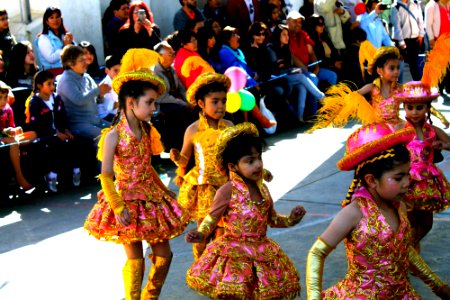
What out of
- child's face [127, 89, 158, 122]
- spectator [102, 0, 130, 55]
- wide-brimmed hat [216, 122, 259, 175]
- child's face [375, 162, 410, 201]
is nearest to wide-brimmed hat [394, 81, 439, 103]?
wide-brimmed hat [216, 122, 259, 175]

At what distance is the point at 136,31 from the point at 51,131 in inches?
125

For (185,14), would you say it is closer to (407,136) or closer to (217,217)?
(217,217)

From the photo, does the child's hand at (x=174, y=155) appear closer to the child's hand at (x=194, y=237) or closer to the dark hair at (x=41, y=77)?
the child's hand at (x=194, y=237)

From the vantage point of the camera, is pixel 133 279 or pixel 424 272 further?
pixel 133 279

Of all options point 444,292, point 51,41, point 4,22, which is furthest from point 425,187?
point 4,22

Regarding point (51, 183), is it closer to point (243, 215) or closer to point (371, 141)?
point (243, 215)

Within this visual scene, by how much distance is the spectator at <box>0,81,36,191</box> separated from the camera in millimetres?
9445

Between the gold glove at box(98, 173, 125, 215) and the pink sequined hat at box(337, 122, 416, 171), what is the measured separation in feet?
5.88

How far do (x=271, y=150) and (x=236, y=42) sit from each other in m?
1.80

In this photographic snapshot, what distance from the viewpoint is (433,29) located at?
621 inches

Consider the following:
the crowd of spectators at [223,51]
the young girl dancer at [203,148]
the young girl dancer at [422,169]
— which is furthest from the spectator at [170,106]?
the young girl dancer at [422,169]

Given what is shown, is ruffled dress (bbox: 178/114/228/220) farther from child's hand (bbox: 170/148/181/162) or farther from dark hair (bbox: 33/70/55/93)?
dark hair (bbox: 33/70/55/93)

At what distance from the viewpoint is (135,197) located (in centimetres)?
588

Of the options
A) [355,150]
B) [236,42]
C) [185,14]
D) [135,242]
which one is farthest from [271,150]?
[355,150]
